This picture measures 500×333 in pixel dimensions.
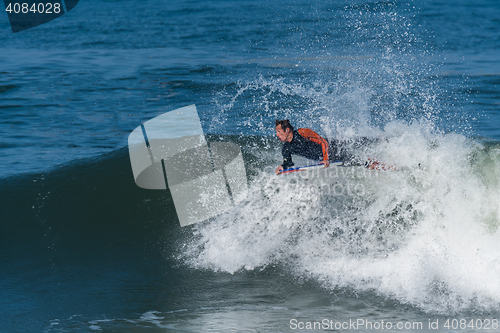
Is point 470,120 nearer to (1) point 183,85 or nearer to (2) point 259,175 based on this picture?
(2) point 259,175

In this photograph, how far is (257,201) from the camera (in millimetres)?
7301

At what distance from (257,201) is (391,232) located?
2.13 meters

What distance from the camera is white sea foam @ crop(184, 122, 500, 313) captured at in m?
5.27

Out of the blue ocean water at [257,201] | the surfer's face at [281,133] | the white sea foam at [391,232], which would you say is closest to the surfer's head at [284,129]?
the surfer's face at [281,133]

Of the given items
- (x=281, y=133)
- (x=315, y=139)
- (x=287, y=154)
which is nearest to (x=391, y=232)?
(x=315, y=139)

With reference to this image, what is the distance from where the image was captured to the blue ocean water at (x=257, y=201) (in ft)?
16.9

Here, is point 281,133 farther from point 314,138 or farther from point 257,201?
point 257,201

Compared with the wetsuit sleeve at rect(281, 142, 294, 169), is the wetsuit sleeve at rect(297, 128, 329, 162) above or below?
above

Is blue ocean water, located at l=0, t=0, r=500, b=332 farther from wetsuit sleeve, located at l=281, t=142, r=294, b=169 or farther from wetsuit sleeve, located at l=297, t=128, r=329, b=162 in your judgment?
wetsuit sleeve, located at l=297, t=128, r=329, b=162

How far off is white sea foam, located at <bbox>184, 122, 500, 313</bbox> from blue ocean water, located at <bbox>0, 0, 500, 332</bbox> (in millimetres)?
24

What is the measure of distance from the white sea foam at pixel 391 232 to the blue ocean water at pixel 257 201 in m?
0.02

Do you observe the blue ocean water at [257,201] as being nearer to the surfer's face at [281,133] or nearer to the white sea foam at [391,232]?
the white sea foam at [391,232]

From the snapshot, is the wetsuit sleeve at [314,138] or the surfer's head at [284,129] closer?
the surfer's head at [284,129]

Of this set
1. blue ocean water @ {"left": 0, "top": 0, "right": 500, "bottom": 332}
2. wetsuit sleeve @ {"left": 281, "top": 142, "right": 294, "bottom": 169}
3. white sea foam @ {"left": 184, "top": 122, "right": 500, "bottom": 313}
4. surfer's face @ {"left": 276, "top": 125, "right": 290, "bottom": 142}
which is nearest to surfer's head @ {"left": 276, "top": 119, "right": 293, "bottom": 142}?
surfer's face @ {"left": 276, "top": 125, "right": 290, "bottom": 142}
